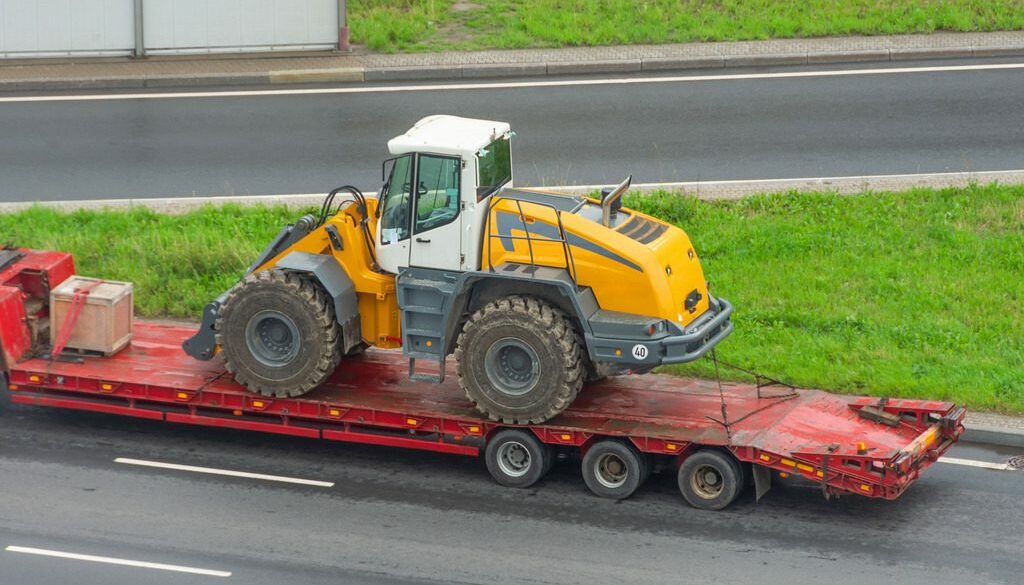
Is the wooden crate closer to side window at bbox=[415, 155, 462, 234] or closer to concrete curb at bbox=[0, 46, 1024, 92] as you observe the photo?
side window at bbox=[415, 155, 462, 234]

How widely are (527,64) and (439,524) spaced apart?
504 inches

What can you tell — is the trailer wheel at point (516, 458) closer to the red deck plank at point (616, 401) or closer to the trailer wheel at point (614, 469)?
the red deck plank at point (616, 401)

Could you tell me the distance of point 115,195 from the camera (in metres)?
20.1

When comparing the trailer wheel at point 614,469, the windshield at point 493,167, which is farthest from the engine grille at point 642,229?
the trailer wheel at point 614,469

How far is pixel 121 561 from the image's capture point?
1220 centimetres

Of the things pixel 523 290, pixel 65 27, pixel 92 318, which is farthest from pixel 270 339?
pixel 65 27

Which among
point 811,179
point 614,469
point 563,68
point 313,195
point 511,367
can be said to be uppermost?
point 563,68

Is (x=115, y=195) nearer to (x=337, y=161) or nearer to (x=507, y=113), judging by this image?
(x=337, y=161)

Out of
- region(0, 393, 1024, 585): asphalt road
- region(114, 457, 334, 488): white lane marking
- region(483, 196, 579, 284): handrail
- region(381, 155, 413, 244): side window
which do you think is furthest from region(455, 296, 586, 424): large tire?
region(114, 457, 334, 488): white lane marking

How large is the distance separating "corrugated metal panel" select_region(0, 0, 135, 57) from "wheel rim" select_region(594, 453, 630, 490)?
14.7 meters

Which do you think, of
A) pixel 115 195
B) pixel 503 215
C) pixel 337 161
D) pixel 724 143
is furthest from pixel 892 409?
pixel 115 195

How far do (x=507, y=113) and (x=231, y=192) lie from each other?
4663mm

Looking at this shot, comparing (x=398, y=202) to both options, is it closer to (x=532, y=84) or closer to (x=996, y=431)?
(x=996, y=431)

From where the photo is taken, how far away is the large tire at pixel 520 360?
13.1 m
